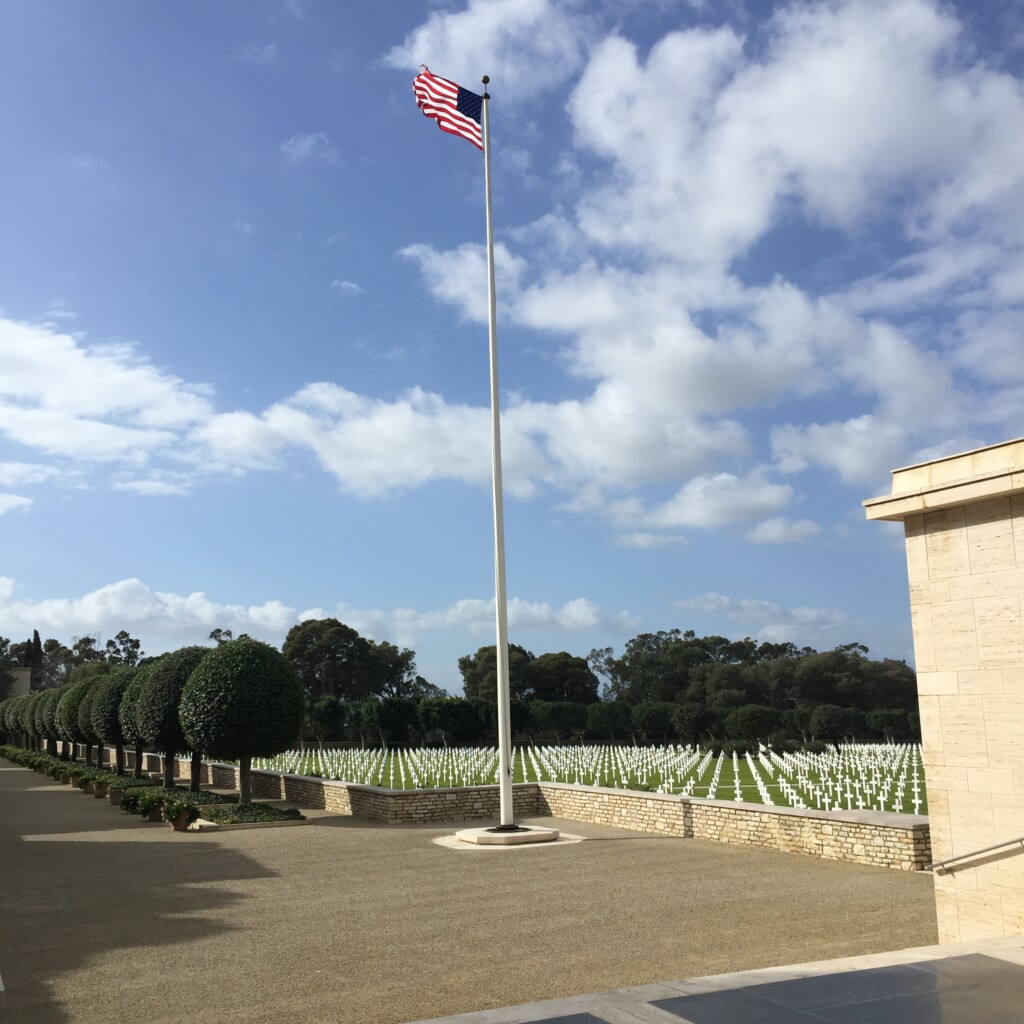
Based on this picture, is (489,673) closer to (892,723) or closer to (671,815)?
(892,723)

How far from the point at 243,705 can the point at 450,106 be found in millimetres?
11561

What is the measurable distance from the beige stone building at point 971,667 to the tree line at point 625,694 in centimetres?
3589

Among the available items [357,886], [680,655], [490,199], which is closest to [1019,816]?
[357,886]

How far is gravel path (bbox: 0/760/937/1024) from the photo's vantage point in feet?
22.1

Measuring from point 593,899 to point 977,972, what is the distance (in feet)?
16.6

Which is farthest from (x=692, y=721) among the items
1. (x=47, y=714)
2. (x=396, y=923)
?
(x=396, y=923)

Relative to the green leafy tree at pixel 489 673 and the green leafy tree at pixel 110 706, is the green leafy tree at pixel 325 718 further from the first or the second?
the green leafy tree at pixel 110 706

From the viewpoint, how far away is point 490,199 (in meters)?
16.3

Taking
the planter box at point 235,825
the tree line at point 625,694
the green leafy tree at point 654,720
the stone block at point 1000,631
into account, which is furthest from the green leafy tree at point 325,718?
the stone block at point 1000,631

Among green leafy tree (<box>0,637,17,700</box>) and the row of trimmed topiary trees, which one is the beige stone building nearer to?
the row of trimmed topiary trees

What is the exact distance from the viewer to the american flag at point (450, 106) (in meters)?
16.3

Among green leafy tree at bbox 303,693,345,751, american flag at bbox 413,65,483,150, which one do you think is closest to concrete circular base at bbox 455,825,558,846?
american flag at bbox 413,65,483,150

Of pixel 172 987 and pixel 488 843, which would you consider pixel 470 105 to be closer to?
pixel 488 843

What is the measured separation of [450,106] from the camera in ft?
53.6
